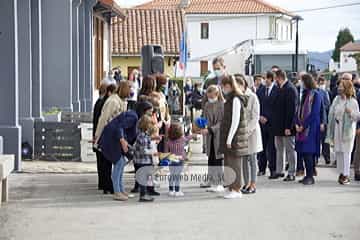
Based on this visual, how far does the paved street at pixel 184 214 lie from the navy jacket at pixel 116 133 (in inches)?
27.9

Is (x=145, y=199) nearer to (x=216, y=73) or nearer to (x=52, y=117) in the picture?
(x=216, y=73)

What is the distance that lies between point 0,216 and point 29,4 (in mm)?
7317

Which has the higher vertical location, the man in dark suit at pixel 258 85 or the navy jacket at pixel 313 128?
the man in dark suit at pixel 258 85

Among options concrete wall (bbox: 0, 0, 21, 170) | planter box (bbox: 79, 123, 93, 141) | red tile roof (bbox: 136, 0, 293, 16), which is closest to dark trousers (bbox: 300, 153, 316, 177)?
planter box (bbox: 79, 123, 93, 141)

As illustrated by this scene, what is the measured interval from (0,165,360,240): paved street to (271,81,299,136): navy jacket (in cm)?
109

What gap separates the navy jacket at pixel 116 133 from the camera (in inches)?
435

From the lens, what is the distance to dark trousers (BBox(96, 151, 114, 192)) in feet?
38.8

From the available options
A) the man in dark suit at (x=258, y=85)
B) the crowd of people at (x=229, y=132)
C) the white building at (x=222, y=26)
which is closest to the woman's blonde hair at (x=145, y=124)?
the crowd of people at (x=229, y=132)

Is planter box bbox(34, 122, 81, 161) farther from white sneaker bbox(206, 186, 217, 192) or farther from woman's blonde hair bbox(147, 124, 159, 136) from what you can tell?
woman's blonde hair bbox(147, 124, 159, 136)

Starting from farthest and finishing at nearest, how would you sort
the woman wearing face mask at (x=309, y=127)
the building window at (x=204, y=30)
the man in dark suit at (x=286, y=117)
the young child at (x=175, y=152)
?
the building window at (x=204, y=30)
the man in dark suit at (x=286, y=117)
the woman wearing face mask at (x=309, y=127)
the young child at (x=175, y=152)

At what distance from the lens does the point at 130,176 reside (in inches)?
543

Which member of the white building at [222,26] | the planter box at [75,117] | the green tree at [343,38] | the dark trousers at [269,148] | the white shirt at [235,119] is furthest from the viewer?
the green tree at [343,38]

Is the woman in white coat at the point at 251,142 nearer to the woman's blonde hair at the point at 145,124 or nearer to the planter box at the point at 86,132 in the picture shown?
the woman's blonde hair at the point at 145,124

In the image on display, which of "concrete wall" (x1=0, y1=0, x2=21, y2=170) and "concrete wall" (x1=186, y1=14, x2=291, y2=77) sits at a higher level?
"concrete wall" (x1=186, y1=14, x2=291, y2=77)
